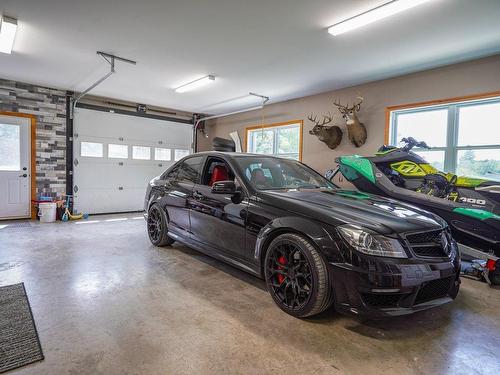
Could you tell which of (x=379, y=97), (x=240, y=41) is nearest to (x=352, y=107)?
(x=379, y=97)

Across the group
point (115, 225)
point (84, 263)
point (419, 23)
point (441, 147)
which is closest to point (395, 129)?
point (441, 147)

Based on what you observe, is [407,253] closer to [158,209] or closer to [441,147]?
[158,209]

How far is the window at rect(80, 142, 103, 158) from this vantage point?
6558mm

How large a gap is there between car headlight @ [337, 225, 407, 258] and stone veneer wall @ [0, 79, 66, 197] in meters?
6.49

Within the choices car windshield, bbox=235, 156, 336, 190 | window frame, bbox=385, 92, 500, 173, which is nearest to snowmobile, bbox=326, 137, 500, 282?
window frame, bbox=385, 92, 500, 173

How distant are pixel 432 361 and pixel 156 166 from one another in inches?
286

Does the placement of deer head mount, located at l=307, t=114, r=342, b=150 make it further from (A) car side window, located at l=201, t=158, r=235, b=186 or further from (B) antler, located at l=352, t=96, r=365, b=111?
Result: (A) car side window, located at l=201, t=158, r=235, b=186

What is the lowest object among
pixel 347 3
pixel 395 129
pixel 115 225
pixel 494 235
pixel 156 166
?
pixel 115 225

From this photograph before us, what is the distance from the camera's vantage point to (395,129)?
4922 millimetres

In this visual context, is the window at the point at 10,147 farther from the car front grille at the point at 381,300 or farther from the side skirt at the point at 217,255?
the car front grille at the point at 381,300

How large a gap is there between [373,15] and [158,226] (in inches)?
134

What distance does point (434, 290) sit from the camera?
1871 mm

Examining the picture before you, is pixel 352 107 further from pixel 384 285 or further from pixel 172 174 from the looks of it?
pixel 384 285

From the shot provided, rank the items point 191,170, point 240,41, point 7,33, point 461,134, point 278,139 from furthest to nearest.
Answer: point 278,139 < point 461,134 < point 240,41 < point 7,33 < point 191,170
